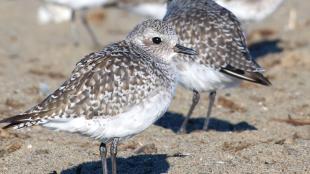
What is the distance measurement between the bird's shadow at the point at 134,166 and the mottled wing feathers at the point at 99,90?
99 centimetres

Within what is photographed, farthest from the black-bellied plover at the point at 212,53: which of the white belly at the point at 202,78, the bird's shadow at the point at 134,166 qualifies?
the bird's shadow at the point at 134,166

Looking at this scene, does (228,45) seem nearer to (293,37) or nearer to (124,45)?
(124,45)

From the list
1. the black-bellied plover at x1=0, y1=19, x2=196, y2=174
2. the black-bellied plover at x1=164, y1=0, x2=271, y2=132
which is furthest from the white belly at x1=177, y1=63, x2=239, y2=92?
the black-bellied plover at x1=0, y1=19, x2=196, y2=174

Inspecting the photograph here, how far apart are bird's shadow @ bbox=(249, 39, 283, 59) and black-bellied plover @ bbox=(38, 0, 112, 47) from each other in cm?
266

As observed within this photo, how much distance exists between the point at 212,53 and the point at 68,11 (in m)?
7.81

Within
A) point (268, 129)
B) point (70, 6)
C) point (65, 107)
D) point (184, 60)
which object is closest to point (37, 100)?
point (184, 60)

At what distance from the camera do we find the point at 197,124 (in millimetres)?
9227

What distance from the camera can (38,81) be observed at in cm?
1051

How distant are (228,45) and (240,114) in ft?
4.57

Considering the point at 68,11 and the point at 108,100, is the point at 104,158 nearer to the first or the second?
the point at 108,100

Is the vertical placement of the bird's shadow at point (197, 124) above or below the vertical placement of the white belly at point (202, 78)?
below

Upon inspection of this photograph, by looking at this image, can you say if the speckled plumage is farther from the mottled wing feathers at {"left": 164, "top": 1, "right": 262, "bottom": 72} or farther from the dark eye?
the mottled wing feathers at {"left": 164, "top": 1, "right": 262, "bottom": 72}

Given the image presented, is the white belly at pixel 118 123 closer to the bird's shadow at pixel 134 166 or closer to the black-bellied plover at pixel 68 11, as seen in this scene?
the bird's shadow at pixel 134 166

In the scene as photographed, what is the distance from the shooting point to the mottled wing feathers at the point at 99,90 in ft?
19.7
